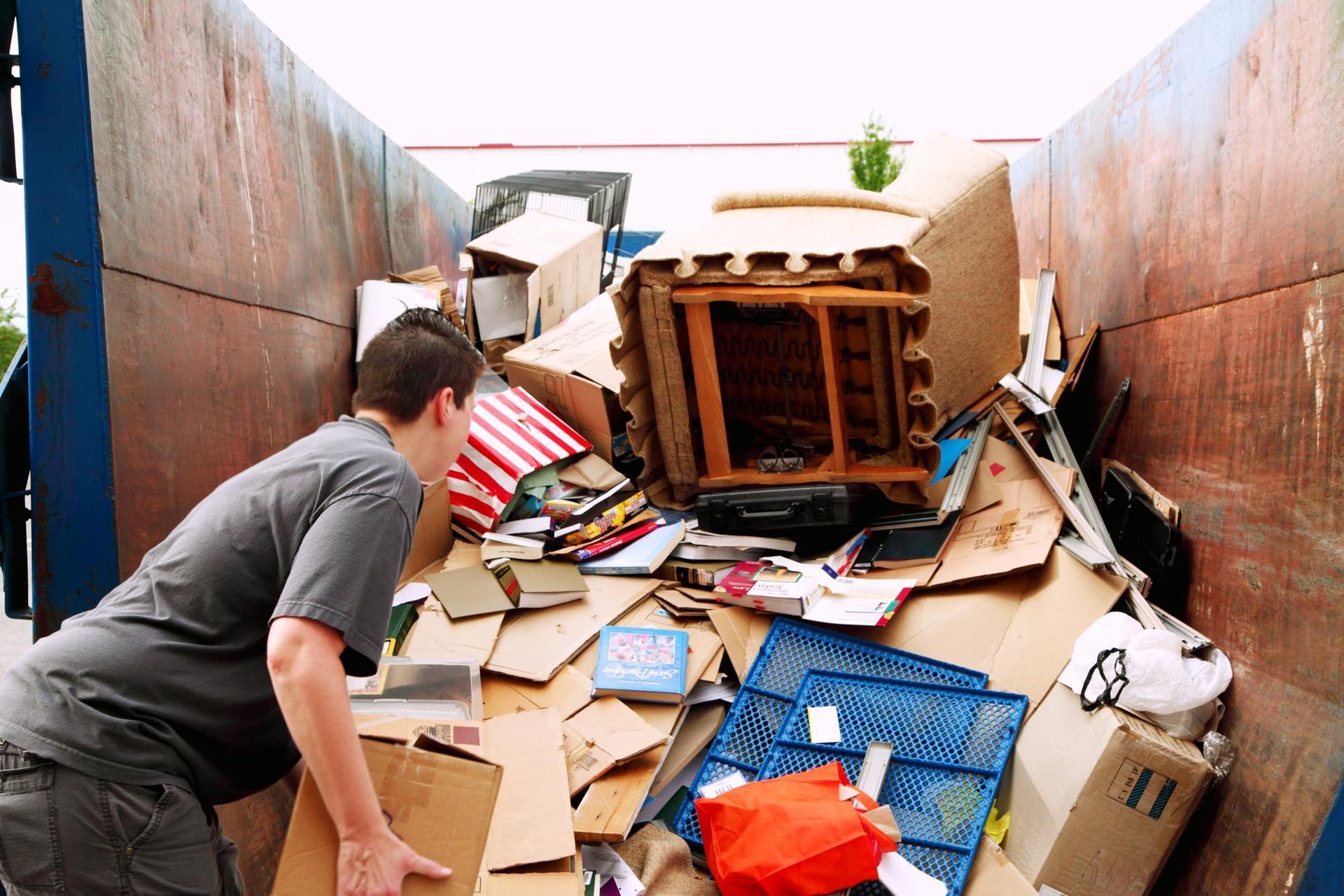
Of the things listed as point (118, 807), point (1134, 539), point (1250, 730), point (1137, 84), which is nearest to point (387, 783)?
point (118, 807)

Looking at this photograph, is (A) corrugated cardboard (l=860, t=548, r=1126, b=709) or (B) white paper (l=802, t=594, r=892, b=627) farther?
(B) white paper (l=802, t=594, r=892, b=627)

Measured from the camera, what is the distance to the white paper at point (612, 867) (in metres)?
2.15

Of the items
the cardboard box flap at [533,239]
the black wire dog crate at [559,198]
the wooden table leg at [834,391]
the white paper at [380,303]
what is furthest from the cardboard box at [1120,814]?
the black wire dog crate at [559,198]

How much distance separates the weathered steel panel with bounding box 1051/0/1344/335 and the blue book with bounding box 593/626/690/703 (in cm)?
194

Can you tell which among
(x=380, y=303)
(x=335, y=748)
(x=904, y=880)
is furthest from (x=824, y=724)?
(x=380, y=303)

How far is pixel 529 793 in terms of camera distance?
2160 mm

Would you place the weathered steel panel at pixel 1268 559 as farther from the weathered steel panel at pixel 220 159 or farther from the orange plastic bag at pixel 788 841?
the weathered steel panel at pixel 220 159

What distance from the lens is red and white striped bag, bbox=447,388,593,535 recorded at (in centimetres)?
326

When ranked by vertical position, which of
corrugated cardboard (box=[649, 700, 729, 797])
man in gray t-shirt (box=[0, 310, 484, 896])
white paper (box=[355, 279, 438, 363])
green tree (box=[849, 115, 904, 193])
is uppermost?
green tree (box=[849, 115, 904, 193])

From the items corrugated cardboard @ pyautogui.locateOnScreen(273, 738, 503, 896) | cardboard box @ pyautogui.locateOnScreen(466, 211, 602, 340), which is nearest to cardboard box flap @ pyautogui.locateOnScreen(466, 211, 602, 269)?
cardboard box @ pyautogui.locateOnScreen(466, 211, 602, 340)

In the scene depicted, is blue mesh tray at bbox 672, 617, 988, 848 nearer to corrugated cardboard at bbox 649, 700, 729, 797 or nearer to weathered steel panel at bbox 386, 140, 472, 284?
corrugated cardboard at bbox 649, 700, 729, 797

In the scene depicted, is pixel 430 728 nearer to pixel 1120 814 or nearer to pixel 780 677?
pixel 780 677

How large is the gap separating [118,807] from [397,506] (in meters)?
0.59

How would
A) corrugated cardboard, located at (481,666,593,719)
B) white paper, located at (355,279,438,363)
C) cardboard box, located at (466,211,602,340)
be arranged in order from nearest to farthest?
corrugated cardboard, located at (481,666,593,719) < white paper, located at (355,279,438,363) < cardboard box, located at (466,211,602,340)
